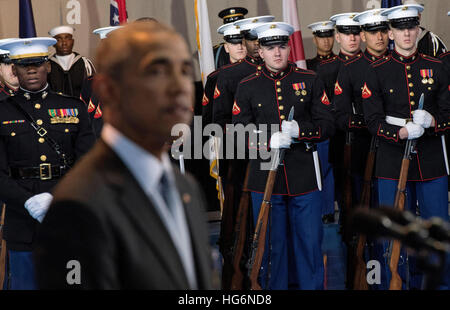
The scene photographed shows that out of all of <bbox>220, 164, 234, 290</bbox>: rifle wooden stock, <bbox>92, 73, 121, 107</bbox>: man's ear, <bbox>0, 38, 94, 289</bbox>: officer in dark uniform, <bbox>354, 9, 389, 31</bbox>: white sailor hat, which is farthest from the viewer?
<bbox>354, 9, 389, 31</bbox>: white sailor hat

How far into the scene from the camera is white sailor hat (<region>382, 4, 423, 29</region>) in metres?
4.54

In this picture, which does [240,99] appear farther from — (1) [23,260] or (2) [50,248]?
(2) [50,248]

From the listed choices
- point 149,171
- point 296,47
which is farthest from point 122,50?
point 296,47

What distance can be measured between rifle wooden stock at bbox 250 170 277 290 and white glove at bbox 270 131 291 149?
0.16 metres

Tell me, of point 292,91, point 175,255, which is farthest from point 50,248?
point 292,91

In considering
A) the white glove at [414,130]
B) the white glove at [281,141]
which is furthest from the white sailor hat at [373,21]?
the white glove at [281,141]

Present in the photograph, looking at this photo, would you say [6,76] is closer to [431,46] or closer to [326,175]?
[326,175]

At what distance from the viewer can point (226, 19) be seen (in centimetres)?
666

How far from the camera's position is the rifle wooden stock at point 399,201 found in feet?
13.4

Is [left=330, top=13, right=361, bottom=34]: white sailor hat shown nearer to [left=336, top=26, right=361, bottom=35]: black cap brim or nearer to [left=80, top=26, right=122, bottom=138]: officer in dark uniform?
[left=336, top=26, right=361, bottom=35]: black cap brim

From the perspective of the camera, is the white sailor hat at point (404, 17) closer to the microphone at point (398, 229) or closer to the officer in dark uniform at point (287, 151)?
the officer in dark uniform at point (287, 151)

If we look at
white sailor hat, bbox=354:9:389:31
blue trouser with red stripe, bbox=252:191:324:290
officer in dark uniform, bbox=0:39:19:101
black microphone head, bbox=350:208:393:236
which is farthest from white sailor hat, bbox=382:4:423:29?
black microphone head, bbox=350:208:393:236

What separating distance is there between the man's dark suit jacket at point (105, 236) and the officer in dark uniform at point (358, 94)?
4317 millimetres

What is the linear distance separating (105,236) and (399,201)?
3.41 m
